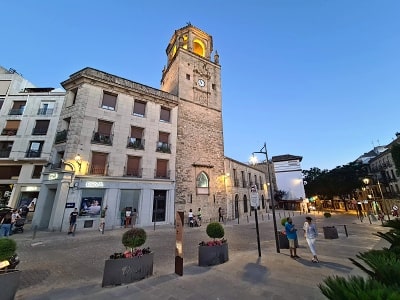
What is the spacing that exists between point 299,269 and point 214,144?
63.3ft

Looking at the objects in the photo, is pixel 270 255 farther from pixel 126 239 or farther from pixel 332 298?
pixel 332 298

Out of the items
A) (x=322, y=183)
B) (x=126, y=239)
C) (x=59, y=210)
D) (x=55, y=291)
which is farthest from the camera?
(x=322, y=183)

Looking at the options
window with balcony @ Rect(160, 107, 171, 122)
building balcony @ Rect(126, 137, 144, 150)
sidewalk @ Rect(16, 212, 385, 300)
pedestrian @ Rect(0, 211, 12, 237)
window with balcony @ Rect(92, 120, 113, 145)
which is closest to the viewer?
sidewalk @ Rect(16, 212, 385, 300)

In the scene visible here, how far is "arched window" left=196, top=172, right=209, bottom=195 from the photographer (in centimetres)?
2197

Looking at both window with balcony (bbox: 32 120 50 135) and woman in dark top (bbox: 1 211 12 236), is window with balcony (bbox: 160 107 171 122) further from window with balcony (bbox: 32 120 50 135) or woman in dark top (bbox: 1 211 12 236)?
woman in dark top (bbox: 1 211 12 236)

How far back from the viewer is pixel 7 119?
77.3 ft

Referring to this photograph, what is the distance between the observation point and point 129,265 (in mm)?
5457

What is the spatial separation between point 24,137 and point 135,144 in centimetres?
1483

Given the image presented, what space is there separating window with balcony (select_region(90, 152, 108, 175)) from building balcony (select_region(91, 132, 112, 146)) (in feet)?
3.34

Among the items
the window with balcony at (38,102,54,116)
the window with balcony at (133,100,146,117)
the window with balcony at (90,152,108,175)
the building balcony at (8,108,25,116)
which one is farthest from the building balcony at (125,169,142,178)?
the building balcony at (8,108,25,116)

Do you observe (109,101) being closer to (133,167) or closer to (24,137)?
(133,167)

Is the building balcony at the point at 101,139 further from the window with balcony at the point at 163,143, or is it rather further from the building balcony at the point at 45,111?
the building balcony at the point at 45,111

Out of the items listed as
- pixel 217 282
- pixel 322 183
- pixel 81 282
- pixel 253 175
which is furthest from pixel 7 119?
pixel 322 183

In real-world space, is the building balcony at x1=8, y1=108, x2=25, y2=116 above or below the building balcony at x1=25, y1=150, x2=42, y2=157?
above
